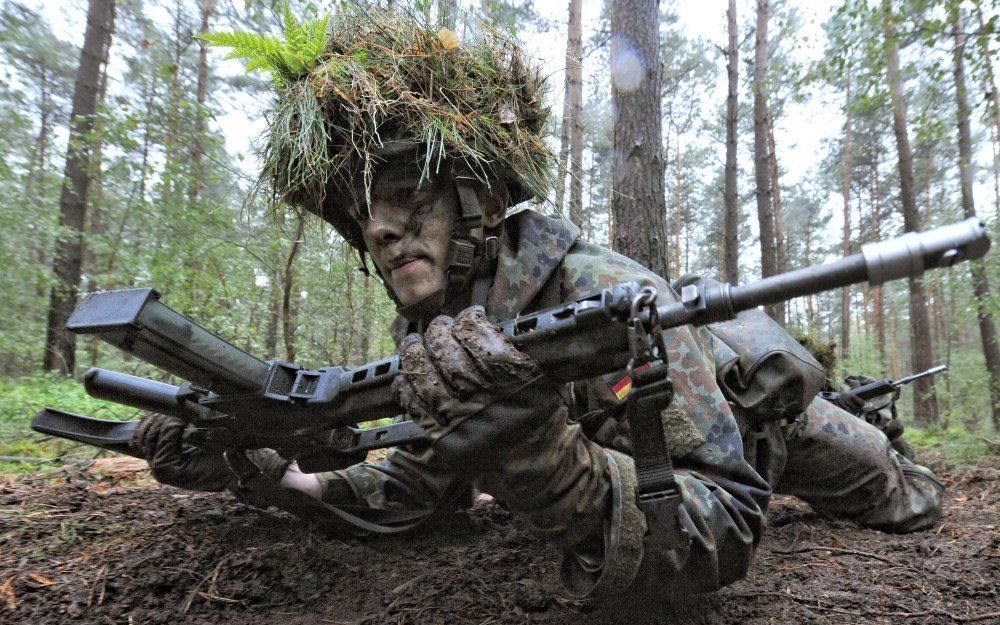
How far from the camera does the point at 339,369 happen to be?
2.03m

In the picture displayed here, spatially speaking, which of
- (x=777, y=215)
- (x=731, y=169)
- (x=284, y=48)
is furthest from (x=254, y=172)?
(x=777, y=215)

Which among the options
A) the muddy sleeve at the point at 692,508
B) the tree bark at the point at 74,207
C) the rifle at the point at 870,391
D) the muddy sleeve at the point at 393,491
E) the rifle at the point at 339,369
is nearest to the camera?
the rifle at the point at 339,369

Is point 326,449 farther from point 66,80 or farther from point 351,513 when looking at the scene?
point 66,80

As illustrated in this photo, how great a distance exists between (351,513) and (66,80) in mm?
18019

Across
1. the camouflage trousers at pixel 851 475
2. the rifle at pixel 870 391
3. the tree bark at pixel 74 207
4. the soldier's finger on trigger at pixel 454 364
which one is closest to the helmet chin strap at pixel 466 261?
the soldier's finger on trigger at pixel 454 364

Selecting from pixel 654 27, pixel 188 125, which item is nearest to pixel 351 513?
pixel 654 27

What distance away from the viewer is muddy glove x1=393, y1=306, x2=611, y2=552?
153 centimetres

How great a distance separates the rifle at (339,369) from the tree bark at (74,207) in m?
8.07

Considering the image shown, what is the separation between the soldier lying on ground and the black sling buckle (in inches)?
2.5

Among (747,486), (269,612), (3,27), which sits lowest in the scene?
(269,612)

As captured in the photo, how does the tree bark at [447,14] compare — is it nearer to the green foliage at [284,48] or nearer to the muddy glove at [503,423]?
the green foliage at [284,48]

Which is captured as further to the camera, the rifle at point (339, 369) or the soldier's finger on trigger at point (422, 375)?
the soldier's finger on trigger at point (422, 375)

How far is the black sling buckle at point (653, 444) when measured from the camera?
4.50 ft

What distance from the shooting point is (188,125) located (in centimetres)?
816
